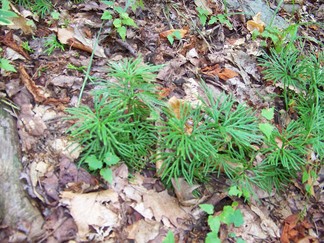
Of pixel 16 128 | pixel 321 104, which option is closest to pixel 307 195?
pixel 321 104

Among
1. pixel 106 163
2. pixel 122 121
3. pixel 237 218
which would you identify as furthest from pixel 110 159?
pixel 237 218

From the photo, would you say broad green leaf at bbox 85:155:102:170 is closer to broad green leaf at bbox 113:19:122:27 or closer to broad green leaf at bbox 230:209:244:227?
broad green leaf at bbox 230:209:244:227

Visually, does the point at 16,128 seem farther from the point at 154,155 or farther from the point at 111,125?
the point at 154,155

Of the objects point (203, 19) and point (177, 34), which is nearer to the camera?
point (177, 34)

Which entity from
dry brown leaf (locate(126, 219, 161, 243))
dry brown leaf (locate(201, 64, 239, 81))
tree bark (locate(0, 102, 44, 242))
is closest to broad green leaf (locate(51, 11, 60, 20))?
tree bark (locate(0, 102, 44, 242))

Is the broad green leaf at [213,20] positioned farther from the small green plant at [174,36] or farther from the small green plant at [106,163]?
the small green plant at [106,163]

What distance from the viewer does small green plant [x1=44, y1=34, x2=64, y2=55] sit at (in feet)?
9.00

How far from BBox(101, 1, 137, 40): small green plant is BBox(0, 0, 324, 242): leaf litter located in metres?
0.11

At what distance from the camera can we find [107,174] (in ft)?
7.20

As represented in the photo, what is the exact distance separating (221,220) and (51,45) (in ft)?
6.06

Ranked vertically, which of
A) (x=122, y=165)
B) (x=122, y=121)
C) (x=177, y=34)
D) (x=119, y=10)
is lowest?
(x=122, y=165)

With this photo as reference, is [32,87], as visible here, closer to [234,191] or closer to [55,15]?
[55,15]

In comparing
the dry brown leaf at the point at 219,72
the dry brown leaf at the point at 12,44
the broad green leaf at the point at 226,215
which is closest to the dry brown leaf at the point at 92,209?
the broad green leaf at the point at 226,215

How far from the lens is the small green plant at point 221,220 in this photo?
7.14ft
